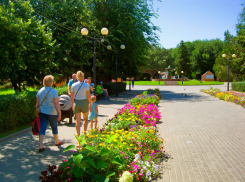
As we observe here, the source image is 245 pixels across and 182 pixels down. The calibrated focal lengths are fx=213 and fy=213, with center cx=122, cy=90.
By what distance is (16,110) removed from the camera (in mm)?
7184

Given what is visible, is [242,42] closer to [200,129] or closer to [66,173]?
[200,129]

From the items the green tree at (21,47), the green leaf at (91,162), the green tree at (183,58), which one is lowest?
the green leaf at (91,162)

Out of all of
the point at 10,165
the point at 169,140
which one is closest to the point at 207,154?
the point at 169,140

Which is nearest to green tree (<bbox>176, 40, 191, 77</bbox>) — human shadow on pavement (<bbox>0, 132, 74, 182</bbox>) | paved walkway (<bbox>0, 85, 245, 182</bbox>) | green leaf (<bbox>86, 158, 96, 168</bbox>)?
paved walkway (<bbox>0, 85, 245, 182</bbox>)

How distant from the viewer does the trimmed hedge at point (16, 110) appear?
6648mm

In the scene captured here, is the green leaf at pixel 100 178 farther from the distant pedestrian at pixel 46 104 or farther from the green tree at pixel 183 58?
the green tree at pixel 183 58

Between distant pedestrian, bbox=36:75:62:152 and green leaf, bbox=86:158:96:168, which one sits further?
distant pedestrian, bbox=36:75:62:152

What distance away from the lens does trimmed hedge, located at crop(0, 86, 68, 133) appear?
6648 millimetres

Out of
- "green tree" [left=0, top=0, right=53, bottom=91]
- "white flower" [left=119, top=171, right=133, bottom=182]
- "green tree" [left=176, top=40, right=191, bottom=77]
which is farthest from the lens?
"green tree" [left=176, top=40, right=191, bottom=77]

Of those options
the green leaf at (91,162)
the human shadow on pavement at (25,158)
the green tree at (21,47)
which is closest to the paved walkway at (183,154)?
the human shadow on pavement at (25,158)

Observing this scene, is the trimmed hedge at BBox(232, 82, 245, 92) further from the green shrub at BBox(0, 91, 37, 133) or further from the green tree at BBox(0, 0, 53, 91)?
the green shrub at BBox(0, 91, 37, 133)

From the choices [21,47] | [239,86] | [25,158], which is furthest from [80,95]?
[239,86]

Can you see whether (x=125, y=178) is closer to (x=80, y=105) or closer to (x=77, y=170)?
(x=77, y=170)

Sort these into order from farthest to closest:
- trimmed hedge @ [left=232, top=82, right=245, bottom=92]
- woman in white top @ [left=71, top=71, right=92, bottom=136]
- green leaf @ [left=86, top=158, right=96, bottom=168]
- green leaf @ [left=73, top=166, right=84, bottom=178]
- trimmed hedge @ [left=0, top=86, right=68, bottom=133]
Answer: trimmed hedge @ [left=232, top=82, right=245, bottom=92] → trimmed hedge @ [left=0, top=86, right=68, bottom=133] → woman in white top @ [left=71, top=71, right=92, bottom=136] → green leaf @ [left=86, top=158, right=96, bottom=168] → green leaf @ [left=73, top=166, right=84, bottom=178]
